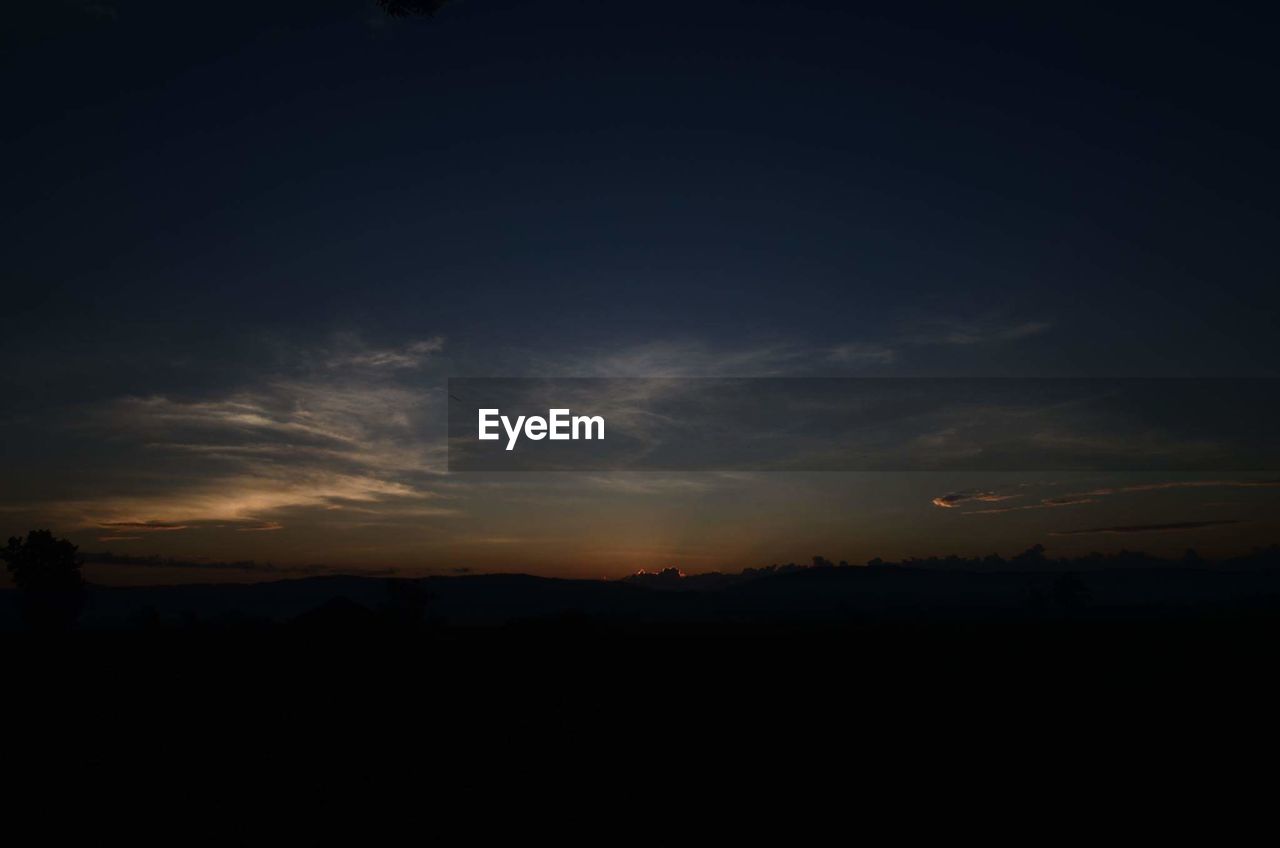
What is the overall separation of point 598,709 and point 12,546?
9513cm

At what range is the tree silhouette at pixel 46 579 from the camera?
86.6 m

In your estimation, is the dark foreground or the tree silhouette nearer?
the dark foreground

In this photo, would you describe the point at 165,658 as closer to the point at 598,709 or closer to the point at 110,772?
the point at 110,772

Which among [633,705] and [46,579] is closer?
[633,705]

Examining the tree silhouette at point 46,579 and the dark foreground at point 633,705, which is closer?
the dark foreground at point 633,705

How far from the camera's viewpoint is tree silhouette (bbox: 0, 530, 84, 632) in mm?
86562

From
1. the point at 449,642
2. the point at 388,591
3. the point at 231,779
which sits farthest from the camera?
the point at 388,591

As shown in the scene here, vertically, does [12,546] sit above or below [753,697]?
above

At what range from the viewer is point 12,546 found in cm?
8669

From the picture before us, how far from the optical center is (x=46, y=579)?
8812cm

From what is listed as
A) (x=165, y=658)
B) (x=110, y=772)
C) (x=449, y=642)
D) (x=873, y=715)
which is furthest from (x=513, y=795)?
(x=165, y=658)

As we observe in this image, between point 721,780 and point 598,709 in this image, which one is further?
point 598,709

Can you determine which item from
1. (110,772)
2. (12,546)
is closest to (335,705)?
(110,772)

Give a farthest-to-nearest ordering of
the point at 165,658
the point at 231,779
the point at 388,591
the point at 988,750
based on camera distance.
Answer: the point at 388,591
the point at 165,658
the point at 988,750
the point at 231,779
